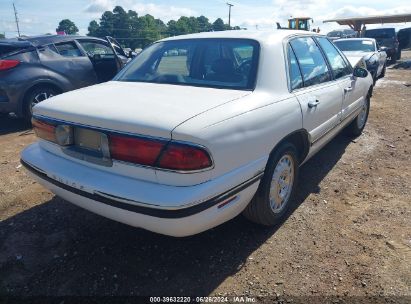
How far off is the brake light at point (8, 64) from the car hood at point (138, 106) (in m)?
3.90

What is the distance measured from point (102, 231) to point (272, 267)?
4.90 ft

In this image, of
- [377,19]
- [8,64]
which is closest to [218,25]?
[377,19]

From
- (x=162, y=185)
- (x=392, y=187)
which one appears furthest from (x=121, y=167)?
(x=392, y=187)

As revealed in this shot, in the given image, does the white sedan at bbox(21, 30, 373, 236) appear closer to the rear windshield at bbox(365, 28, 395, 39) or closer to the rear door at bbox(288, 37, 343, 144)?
the rear door at bbox(288, 37, 343, 144)

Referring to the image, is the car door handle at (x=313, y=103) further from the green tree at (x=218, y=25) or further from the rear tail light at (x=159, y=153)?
the green tree at (x=218, y=25)

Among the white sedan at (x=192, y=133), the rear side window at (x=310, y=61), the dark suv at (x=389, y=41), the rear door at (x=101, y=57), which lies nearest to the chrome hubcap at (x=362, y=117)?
the rear side window at (x=310, y=61)

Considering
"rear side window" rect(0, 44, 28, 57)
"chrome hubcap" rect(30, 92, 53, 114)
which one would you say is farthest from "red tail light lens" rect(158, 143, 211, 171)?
"rear side window" rect(0, 44, 28, 57)

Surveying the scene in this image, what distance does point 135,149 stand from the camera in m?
2.20

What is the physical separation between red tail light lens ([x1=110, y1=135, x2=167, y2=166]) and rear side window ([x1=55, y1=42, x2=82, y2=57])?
17.8 ft

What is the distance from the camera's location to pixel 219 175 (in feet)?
7.33

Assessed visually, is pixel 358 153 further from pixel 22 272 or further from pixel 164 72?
pixel 22 272

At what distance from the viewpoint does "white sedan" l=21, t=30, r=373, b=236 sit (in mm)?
2133

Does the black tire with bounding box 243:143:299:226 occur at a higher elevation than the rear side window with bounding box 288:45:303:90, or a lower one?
lower

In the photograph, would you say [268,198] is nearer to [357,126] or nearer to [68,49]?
[357,126]
